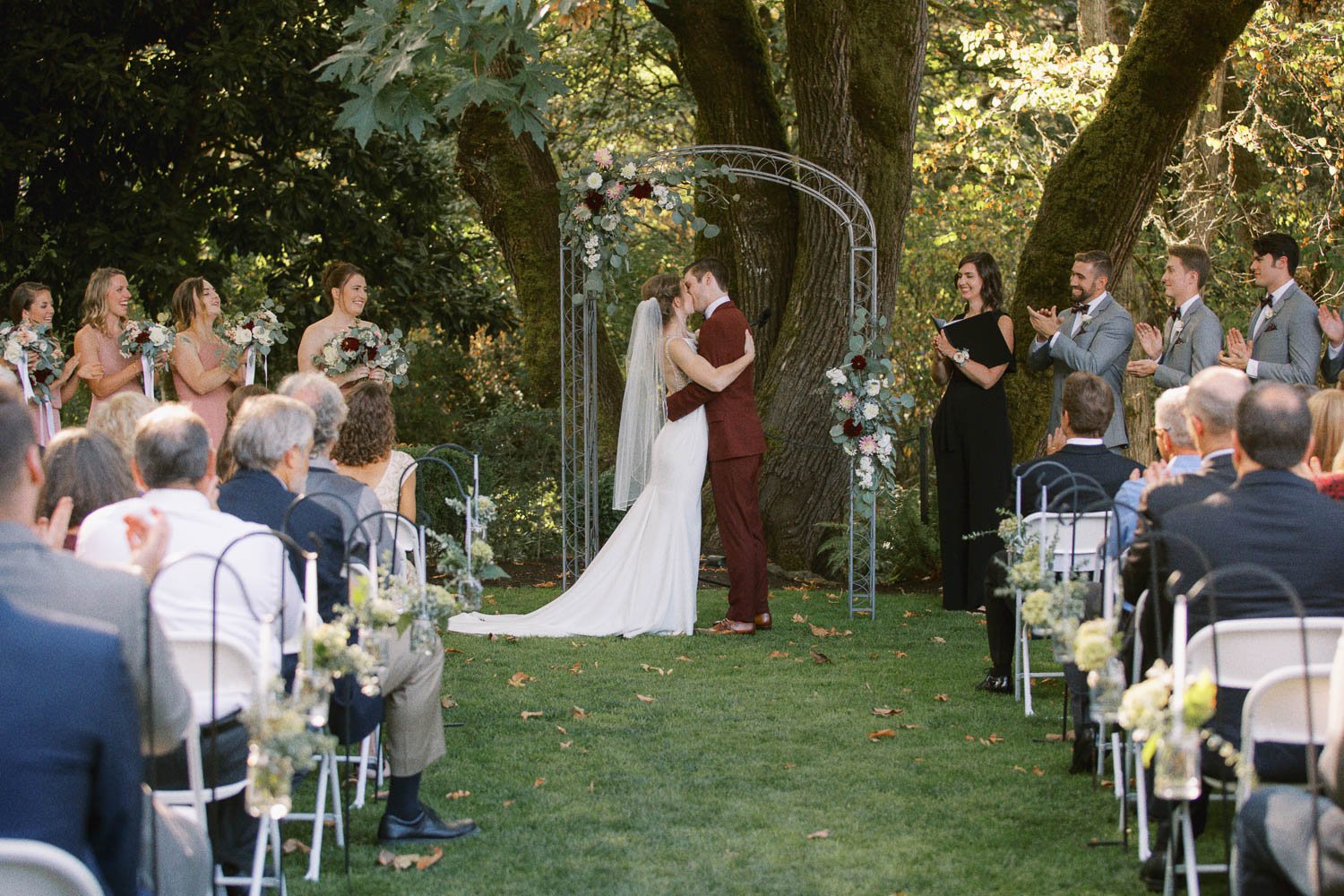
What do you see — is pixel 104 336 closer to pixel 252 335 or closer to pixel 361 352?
pixel 252 335

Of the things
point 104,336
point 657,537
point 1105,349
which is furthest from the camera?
point 657,537

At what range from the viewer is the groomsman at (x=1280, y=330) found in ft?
24.6

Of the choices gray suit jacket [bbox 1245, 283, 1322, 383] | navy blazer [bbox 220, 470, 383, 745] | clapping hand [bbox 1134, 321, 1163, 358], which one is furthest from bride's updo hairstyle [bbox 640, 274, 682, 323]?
navy blazer [bbox 220, 470, 383, 745]

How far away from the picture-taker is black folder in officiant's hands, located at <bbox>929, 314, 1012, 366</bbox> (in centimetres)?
886

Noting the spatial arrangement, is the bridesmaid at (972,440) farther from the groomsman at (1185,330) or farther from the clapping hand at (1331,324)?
the clapping hand at (1331,324)

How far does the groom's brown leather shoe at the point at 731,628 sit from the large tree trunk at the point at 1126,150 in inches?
128

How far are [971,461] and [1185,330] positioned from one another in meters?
1.65

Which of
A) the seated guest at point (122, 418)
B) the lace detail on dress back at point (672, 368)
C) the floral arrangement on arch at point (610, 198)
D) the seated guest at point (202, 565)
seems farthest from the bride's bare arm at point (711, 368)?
the seated guest at point (202, 565)

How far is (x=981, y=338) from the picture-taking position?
8.89 meters

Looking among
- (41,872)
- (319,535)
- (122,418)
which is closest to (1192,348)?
(319,535)

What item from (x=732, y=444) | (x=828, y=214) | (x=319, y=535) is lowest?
(x=319, y=535)

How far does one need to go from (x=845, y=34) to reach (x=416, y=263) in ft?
15.8

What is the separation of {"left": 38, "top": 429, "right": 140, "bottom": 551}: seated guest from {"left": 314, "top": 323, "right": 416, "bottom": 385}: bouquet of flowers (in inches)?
197

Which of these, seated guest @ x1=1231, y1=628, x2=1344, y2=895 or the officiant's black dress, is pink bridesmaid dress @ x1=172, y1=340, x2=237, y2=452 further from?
seated guest @ x1=1231, y1=628, x2=1344, y2=895
